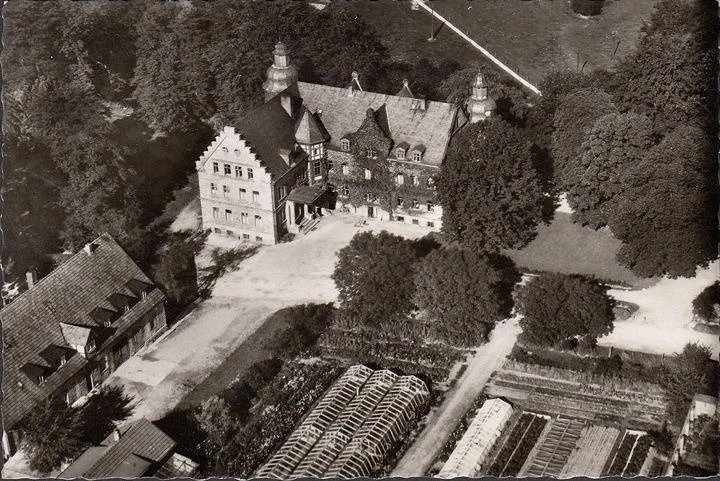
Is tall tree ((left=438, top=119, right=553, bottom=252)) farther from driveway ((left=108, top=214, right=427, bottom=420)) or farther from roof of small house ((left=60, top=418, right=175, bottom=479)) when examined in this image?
roof of small house ((left=60, top=418, right=175, bottom=479))

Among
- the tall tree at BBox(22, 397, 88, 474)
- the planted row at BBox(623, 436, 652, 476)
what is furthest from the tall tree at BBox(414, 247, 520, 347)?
the tall tree at BBox(22, 397, 88, 474)

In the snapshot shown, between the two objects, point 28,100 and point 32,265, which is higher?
→ point 28,100

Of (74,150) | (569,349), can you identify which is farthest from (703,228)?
(74,150)

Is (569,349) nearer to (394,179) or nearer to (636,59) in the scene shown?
(394,179)

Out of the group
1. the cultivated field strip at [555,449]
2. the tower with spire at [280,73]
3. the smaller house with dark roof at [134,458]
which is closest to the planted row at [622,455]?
the cultivated field strip at [555,449]

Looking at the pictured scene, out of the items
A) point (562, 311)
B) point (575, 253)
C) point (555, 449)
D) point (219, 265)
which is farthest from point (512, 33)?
point (555, 449)
